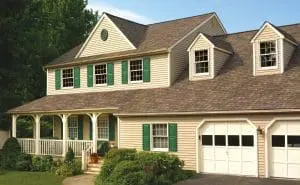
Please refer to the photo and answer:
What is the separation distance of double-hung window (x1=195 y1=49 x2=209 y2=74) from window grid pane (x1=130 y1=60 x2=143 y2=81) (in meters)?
3.65

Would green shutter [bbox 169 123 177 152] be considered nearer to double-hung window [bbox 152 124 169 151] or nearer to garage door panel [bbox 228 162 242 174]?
double-hung window [bbox 152 124 169 151]

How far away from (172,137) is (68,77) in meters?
11.3

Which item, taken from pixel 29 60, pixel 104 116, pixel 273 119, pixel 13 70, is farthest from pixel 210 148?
pixel 29 60

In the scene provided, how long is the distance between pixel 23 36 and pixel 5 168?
515 inches

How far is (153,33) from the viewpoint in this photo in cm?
3069

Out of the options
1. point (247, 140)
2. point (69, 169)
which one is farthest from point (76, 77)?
point (247, 140)

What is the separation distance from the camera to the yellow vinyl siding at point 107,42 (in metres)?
29.4

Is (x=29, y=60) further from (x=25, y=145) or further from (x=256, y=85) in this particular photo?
(x=256, y=85)

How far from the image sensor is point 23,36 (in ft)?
122

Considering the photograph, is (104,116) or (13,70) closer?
(104,116)

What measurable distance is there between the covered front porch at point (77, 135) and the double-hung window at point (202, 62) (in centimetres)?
543

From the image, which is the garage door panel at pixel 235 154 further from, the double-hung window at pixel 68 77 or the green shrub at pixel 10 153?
the double-hung window at pixel 68 77

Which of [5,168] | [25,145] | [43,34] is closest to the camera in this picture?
[5,168]

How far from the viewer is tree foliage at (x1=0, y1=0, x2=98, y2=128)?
3578 centimetres
